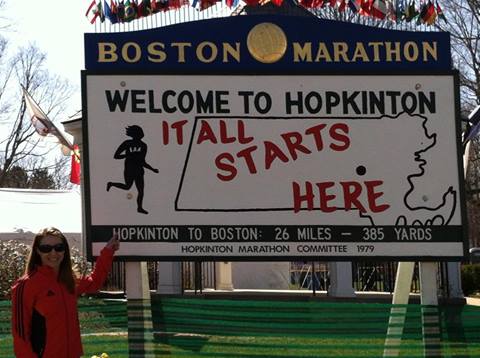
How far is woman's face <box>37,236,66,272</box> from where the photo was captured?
538 cm

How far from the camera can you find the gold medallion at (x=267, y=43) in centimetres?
649

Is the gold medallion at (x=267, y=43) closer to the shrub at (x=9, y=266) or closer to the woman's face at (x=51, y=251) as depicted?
the woman's face at (x=51, y=251)

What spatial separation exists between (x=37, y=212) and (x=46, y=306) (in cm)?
1807

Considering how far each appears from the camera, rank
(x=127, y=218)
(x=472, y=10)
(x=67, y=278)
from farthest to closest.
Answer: (x=472, y=10)
(x=127, y=218)
(x=67, y=278)

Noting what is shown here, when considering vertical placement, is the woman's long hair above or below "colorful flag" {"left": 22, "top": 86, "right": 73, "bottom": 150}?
below

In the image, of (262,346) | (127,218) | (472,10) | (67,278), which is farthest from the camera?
(472,10)

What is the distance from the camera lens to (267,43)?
650 cm

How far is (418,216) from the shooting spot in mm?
6398

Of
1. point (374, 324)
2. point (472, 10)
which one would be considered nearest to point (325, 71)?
point (374, 324)

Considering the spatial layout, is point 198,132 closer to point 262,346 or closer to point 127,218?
point 127,218

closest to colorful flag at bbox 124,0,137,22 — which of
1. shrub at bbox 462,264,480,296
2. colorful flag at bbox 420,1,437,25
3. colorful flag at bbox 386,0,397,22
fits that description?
colorful flag at bbox 386,0,397,22

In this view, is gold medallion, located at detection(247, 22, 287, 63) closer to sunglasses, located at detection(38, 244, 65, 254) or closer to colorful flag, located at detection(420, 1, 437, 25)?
colorful flag, located at detection(420, 1, 437, 25)

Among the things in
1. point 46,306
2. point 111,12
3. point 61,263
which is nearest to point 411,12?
point 111,12

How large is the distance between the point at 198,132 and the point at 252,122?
40cm
